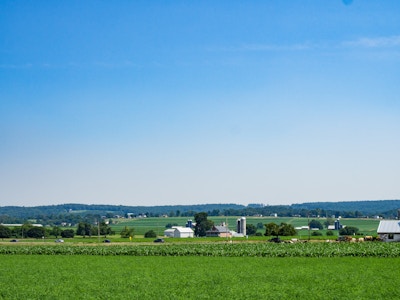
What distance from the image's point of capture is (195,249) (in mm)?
76875

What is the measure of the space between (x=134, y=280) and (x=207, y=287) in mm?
6754

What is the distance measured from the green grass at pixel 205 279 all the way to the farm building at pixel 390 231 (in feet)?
146

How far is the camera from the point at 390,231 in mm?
104062

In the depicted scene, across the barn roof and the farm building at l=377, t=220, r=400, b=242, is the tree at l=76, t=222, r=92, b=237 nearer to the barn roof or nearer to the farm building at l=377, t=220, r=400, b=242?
the barn roof

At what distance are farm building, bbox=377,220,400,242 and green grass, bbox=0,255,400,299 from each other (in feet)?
146

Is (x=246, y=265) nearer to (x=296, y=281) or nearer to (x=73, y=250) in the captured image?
(x=296, y=281)

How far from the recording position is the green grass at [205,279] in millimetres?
36459

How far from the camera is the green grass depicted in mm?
36459

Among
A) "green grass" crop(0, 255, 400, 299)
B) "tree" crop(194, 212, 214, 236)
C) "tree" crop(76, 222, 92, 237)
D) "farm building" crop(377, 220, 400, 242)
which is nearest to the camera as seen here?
"green grass" crop(0, 255, 400, 299)

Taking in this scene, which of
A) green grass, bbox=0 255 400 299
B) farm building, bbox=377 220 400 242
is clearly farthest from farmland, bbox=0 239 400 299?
farm building, bbox=377 220 400 242

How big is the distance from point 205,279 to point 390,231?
6859cm

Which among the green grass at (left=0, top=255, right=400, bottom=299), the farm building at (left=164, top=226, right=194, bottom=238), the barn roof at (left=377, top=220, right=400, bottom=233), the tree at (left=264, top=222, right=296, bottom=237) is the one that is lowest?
the farm building at (left=164, top=226, right=194, bottom=238)

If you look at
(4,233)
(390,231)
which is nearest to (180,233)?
(4,233)

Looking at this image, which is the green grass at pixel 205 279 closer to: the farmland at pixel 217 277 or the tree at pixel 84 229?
→ the farmland at pixel 217 277
